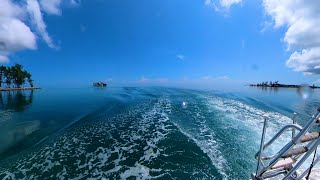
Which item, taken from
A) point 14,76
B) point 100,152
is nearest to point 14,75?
point 14,76

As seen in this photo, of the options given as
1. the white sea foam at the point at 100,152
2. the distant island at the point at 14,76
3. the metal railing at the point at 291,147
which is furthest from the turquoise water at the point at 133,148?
the distant island at the point at 14,76

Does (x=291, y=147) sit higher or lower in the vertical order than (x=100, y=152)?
higher

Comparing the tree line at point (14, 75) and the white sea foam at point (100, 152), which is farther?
the tree line at point (14, 75)

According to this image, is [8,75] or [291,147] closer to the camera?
[291,147]

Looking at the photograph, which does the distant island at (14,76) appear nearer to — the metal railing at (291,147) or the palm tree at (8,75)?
the palm tree at (8,75)

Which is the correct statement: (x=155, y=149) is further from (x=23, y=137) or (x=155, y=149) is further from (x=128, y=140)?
(x=23, y=137)

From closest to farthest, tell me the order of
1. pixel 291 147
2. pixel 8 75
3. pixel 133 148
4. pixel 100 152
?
pixel 291 147 → pixel 100 152 → pixel 133 148 → pixel 8 75

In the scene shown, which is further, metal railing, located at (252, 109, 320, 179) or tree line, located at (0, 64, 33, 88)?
tree line, located at (0, 64, 33, 88)

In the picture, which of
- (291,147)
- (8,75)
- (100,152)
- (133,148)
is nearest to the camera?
(291,147)

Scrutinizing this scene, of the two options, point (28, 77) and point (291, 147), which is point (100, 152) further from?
point (28, 77)

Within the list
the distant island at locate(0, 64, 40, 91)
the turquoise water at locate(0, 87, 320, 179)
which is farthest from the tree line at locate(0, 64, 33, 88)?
the turquoise water at locate(0, 87, 320, 179)

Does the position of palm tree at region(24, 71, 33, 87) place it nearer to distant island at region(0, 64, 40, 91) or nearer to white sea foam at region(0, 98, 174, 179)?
distant island at region(0, 64, 40, 91)
